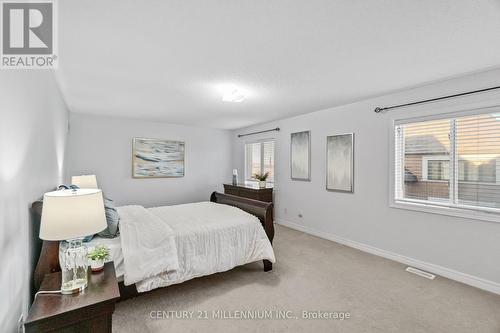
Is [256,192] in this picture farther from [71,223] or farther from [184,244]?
[71,223]

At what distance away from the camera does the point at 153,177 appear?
5570 millimetres

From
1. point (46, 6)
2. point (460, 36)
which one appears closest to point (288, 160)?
point (460, 36)

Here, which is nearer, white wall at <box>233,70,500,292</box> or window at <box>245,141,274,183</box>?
white wall at <box>233,70,500,292</box>

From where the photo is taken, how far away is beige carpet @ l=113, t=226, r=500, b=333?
2.00 m

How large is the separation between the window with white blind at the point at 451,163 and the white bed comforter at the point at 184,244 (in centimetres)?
220

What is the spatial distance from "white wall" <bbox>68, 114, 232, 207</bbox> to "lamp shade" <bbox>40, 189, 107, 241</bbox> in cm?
421

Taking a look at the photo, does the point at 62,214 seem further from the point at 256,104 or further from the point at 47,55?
the point at 256,104

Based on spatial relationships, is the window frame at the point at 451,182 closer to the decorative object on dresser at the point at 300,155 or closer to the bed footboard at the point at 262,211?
the decorative object on dresser at the point at 300,155

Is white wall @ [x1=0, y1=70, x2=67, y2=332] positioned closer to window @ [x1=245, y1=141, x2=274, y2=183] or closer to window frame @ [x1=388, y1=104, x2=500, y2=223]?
window frame @ [x1=388, y1=104, x2=500, y2=223]

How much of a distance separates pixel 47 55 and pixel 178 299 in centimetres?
258

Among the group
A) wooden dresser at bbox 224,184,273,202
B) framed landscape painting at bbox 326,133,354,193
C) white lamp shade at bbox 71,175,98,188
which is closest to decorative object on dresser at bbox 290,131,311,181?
framed landscape painting at bbox 326,133,354,193

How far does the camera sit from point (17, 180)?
53.9 inches

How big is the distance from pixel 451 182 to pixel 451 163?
9.2 inches

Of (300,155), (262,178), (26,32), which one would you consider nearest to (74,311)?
(26,32)
